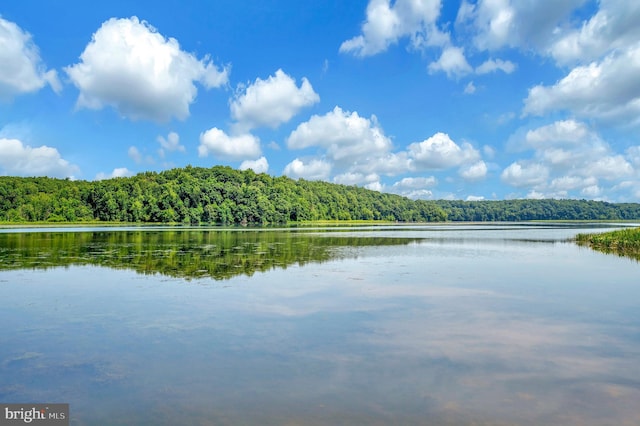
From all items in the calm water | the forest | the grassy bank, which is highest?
the forest

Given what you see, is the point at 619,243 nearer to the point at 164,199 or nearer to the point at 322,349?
the point at 322,349

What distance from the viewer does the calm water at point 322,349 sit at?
17.5ft

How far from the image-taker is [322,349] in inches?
296

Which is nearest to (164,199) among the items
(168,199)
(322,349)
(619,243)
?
(168,199)

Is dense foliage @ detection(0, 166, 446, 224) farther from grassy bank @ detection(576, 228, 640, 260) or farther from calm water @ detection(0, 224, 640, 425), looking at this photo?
calm water @ detection(0, 224, 640, 425)

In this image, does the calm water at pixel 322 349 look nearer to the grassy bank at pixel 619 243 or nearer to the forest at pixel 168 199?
the grassy bank at pixel 619 243

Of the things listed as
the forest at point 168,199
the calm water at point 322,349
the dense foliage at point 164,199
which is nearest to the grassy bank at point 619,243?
the calm water at point 322,349

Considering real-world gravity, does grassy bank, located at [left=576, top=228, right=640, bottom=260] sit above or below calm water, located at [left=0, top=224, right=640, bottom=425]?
above

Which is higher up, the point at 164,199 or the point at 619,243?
the point at 164,199

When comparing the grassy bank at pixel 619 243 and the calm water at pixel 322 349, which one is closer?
the calm water at pixel 322 349

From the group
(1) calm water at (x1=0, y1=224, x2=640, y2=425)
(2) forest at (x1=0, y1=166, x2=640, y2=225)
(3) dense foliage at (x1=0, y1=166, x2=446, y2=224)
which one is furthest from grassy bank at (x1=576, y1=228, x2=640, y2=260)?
(3) dense foliage at (x1=0, y1=166, x2=446, y2=224)

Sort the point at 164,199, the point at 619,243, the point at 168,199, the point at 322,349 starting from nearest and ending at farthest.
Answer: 1. the point at 322,349
2. the point at 619,243
3. the point at 164,199
4. the point at 168,199

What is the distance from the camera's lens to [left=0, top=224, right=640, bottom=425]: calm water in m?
5.32

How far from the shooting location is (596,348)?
771cm
